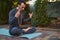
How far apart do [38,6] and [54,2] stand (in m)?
2.42

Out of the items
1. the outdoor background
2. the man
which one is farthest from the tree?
the man

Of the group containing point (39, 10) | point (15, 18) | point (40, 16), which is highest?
point (15, 18)

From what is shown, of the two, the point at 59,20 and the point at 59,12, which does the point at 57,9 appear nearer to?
the point at 59,12

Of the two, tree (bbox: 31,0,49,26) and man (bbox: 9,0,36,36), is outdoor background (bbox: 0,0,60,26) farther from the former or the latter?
man (bbox: 9,0,36,36)

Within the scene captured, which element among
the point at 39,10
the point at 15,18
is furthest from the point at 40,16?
the point at 15,18

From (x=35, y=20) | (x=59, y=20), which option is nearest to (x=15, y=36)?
(x=35, y=20)

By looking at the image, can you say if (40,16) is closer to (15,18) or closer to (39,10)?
(39,10)

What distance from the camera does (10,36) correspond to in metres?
6.96

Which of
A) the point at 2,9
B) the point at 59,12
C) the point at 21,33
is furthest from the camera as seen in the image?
the point at 59,12

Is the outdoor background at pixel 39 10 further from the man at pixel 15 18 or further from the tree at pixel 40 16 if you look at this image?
the man at pixel 15 18

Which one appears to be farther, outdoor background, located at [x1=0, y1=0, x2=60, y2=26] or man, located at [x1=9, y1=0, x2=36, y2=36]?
outdoor background, located at [x1=0, y1=0, x2=60, y2=26]

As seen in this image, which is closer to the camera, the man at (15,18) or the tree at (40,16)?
the man at (15,18)

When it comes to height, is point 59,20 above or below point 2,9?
below

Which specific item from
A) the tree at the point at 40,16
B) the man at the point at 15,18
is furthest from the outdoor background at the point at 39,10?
the man at the point at 15,18
